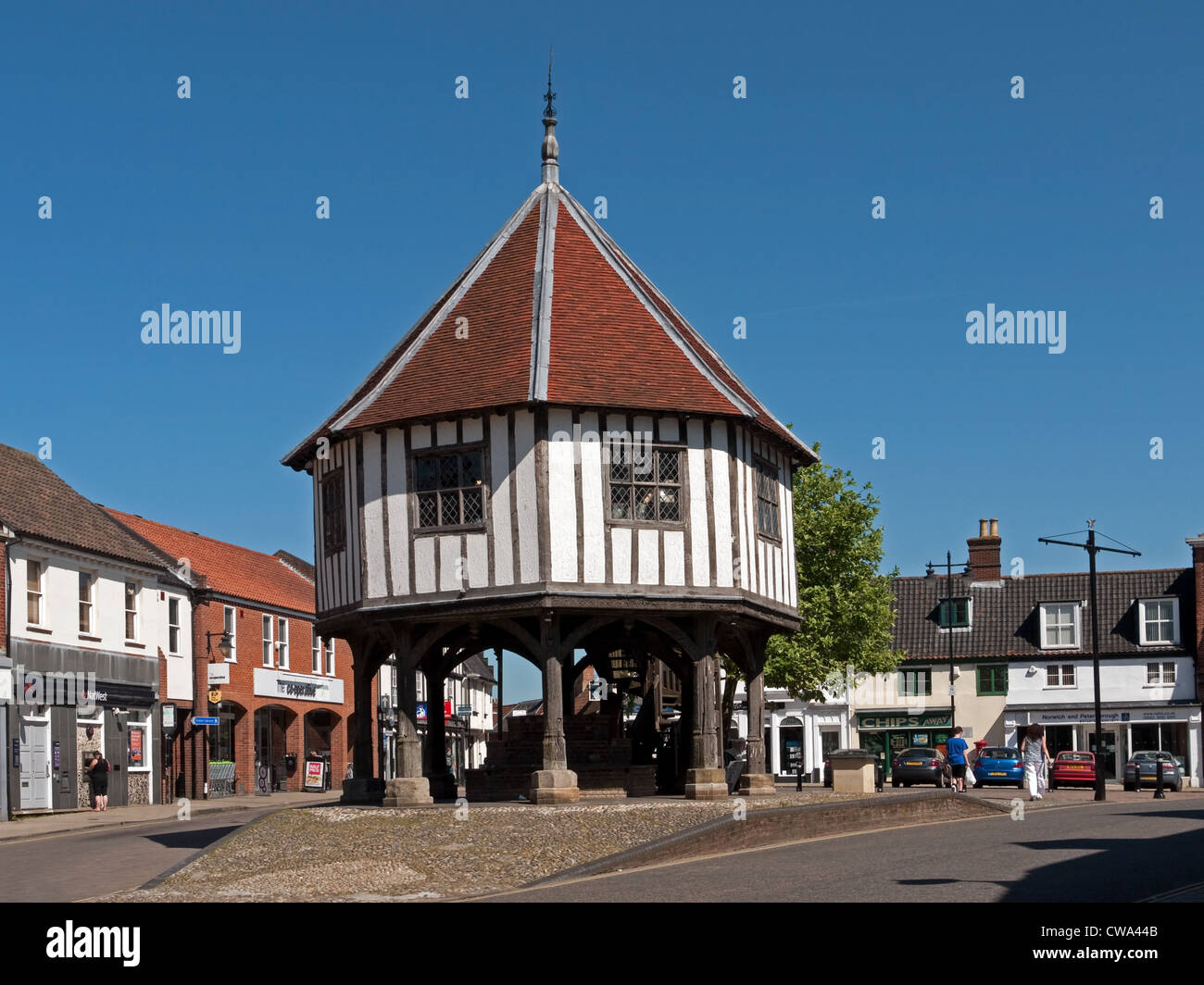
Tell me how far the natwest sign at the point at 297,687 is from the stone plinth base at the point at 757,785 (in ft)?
90.7

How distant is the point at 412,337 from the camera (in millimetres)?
28234

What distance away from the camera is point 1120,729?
60812mm

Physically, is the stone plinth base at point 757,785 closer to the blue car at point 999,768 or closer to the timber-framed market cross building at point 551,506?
the timber-framed market cross building at point 551,506

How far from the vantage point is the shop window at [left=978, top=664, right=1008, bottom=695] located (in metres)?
63.5

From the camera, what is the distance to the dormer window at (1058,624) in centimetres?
6284

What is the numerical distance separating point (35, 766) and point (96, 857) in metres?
14.8

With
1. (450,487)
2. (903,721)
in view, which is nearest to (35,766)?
(450,487)

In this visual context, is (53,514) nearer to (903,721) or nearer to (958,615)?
(903,721)

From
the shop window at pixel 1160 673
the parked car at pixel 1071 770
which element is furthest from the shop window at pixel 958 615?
the parked car at pixel 1071 770
